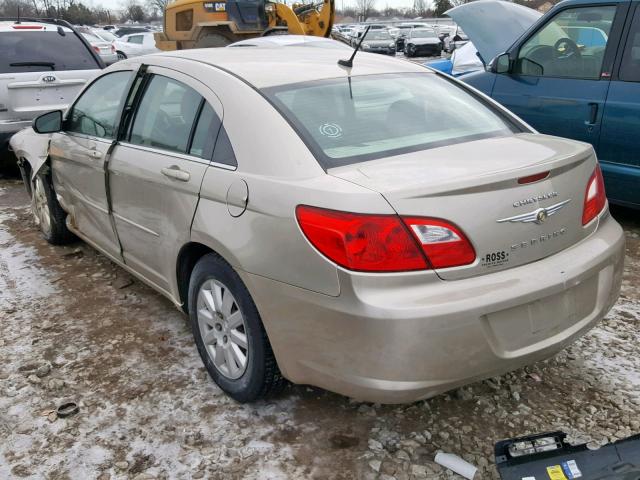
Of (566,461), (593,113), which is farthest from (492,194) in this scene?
(593,113)

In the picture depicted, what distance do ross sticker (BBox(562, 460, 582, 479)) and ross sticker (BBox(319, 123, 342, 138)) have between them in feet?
4.95

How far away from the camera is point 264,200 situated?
2340 millimetres

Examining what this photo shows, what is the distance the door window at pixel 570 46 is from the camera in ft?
15.8

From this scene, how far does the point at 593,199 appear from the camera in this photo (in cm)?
261

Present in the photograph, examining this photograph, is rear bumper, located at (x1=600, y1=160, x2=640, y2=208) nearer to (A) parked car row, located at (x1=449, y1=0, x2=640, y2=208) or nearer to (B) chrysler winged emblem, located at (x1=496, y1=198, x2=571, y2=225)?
(A) parked car row, located at (x1=449, y1=0, x2=640, y2=208)

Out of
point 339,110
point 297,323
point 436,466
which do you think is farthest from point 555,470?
point 339,110

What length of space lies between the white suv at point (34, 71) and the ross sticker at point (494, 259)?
6151 millimetres

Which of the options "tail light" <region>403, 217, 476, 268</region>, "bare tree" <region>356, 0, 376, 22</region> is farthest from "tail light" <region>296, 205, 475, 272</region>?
"bare tree" <region>356, 0, 376, 22</region>

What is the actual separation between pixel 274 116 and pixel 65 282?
8.15ft

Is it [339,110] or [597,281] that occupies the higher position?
[339,110]

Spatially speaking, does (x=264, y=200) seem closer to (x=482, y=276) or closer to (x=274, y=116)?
(x=274, y=116)

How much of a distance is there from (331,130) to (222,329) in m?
1.02

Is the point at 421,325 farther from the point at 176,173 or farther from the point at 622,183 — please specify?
the point at 622,183

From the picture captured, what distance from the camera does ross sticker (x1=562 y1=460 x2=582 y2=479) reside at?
195 centimetres
